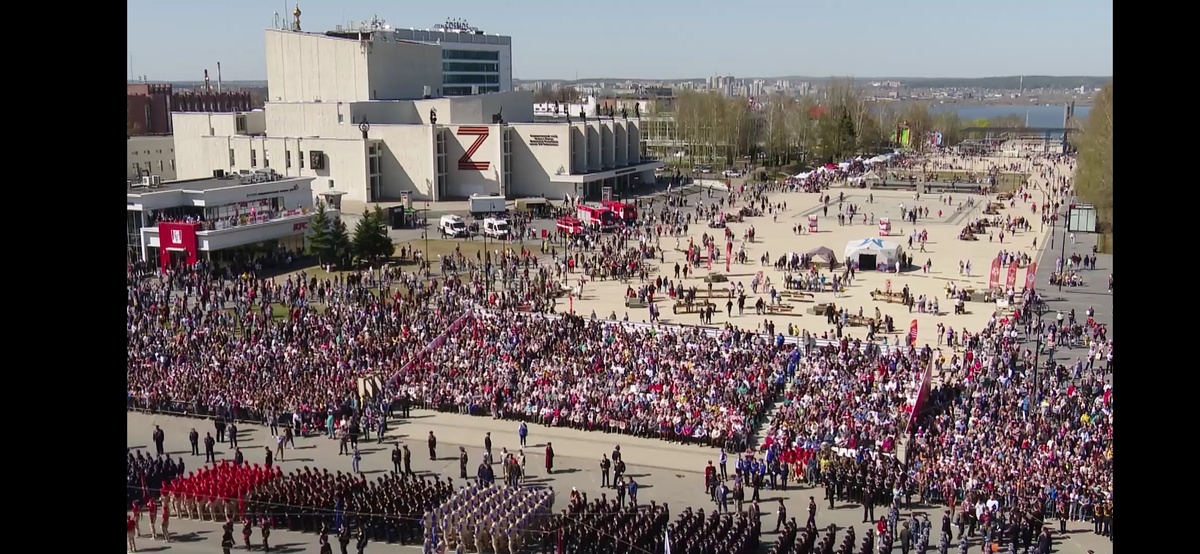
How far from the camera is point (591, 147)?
6538 cm

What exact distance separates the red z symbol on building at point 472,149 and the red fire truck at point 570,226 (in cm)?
1535

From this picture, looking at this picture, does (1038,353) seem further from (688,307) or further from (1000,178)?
(1000,178)

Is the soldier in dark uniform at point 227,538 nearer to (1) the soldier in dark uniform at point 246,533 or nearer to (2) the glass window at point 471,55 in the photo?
(1) the soldier in dark uniform at point 246,533

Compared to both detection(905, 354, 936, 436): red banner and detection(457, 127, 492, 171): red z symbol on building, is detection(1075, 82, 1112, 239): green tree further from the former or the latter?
detection(457, 127, 492, 171): red z symbol on building

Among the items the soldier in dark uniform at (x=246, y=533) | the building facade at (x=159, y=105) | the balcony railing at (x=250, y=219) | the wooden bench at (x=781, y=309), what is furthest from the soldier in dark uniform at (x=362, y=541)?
the building facade at (x=159, y=105)

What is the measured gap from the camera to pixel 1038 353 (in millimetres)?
25266

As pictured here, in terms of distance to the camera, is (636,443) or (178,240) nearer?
(636,443)

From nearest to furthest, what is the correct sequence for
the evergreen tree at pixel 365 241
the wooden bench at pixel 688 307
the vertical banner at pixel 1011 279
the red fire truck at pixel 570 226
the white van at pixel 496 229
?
1. the wooden bench at pixel 688 307
2. the vertical banner at pixel 1011 279
3. the evergreen tree at pixel 365 241
4. the red fire truck at pixel 570 226
5. the white van at pixel 496 229

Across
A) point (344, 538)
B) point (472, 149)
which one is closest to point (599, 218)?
point (472, 149)

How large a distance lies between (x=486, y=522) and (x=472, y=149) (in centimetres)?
Answer: 4850

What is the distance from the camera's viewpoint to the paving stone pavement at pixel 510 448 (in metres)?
15.3

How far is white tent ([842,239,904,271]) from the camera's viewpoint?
3844 cm

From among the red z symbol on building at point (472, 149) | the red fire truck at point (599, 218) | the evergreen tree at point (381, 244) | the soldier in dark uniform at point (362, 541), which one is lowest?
the soldier in dark uniform at point (362, 541)
